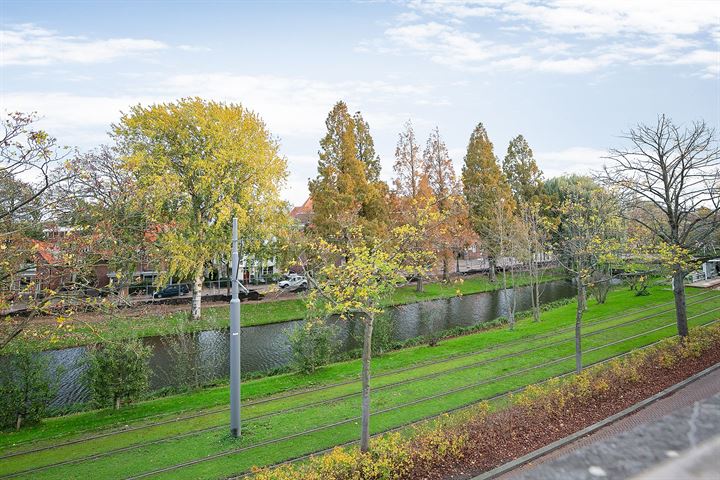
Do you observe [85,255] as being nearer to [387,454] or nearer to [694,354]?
[387,454]

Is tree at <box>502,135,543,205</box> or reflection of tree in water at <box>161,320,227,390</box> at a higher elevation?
tree at <box>502,135,543,205</box>

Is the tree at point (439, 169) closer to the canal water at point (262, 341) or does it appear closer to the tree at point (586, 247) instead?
the canal water at point (262, 341)

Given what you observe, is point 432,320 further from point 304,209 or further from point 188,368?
point 304,209

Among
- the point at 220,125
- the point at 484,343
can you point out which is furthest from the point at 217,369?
the point at 220,125

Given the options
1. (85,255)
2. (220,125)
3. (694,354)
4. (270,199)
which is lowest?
(694,354)

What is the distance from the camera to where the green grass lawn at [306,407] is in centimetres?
1093

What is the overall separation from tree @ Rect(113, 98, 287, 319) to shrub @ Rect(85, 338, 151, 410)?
1095 centimetres

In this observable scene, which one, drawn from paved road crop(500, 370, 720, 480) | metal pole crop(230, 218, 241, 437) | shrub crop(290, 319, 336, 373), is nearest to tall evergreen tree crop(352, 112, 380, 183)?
shrub crop(290, 319, 336, 373)

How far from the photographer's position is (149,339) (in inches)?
1037

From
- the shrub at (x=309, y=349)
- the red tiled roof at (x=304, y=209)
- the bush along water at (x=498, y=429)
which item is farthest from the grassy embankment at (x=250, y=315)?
the red tiled roof at (x=304, y=209)

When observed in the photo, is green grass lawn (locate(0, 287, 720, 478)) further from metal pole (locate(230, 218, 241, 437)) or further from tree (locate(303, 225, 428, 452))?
tree (locate(303, 225, 428, 452))

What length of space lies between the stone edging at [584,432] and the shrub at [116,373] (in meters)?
12.2

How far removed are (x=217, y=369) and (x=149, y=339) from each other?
7.93m

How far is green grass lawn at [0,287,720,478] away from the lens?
10.9 meters
